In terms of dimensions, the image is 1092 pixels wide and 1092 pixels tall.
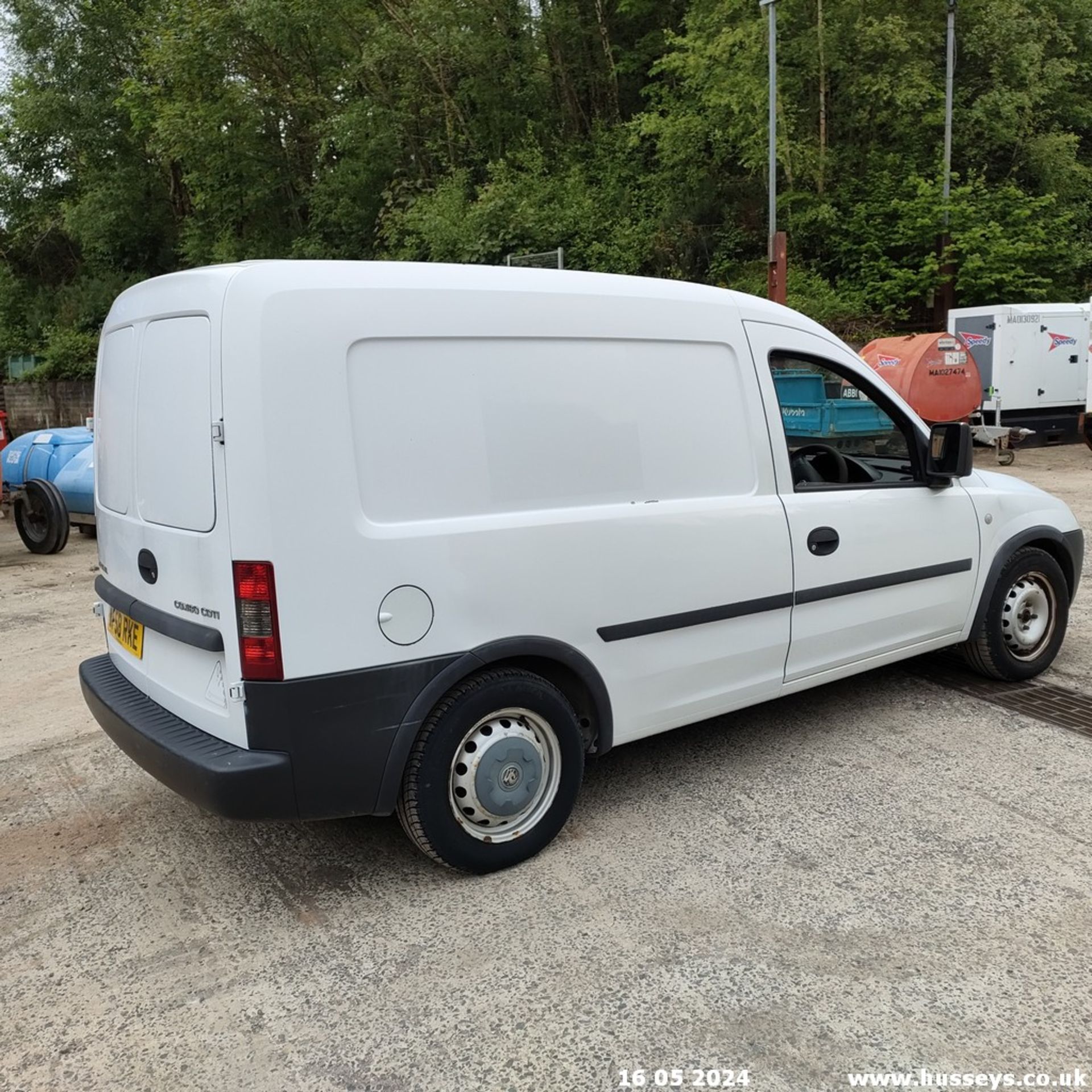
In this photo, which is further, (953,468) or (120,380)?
(953,468)

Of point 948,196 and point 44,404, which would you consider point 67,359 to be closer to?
point 44,404

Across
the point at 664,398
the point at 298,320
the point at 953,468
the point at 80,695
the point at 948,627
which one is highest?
the point at 298,320

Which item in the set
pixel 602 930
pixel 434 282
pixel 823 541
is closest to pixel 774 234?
pixel 823 541

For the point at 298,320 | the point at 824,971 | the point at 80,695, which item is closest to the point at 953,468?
the point at 824,971

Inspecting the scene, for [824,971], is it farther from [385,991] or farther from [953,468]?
[953,468]

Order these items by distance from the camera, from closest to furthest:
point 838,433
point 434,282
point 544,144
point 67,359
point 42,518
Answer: point 434,282
point 838,433
point 42,518
point 67,359
point 544,144

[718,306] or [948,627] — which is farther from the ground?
[718,306]

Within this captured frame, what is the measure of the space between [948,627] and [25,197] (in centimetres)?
3313

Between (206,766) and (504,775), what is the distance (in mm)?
927

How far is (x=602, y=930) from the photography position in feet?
9.50

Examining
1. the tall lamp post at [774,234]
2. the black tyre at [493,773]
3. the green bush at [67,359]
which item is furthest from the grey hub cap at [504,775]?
the green bush at [67,359]

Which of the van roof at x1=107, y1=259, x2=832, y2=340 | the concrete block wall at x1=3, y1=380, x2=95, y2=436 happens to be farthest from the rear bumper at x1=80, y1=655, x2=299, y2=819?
the concrete block wall at x1=3, y1=380, x2=95, y2=436

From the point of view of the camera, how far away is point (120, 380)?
133 inches

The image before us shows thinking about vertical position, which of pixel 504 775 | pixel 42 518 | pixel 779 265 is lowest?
pixel 42 518
